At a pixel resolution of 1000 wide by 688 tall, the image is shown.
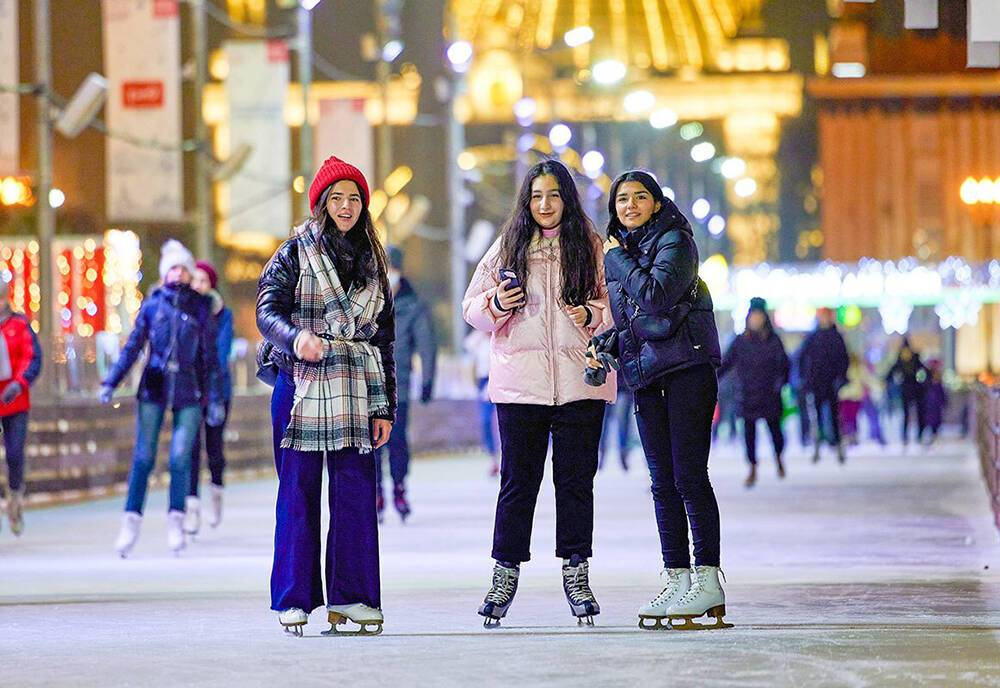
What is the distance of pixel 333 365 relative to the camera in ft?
32.1

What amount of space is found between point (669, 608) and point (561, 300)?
138 cm

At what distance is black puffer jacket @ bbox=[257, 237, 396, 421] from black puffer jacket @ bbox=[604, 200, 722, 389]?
97 cm

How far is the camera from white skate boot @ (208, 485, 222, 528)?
1773 cm

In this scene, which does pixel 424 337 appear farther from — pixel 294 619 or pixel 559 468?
pixel 294 619

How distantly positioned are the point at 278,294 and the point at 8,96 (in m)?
12.3

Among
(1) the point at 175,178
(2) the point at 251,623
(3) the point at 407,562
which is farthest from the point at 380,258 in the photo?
(1) the point at 175,178

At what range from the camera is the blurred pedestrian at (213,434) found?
16281 mm

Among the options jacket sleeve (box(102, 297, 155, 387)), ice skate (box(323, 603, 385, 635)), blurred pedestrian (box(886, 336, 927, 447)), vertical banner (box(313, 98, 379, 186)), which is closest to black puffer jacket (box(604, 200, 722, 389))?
ice skate (box(323, 603, 385, 635))

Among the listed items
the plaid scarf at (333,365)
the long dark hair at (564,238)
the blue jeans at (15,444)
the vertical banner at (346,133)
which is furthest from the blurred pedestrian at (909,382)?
the plaid scarf at (333,365)

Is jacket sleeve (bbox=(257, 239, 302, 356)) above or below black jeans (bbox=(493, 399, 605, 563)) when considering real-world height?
above

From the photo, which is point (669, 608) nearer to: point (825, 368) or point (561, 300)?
point (561, 300)

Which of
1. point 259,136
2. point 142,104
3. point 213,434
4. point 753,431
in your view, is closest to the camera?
point 213,434

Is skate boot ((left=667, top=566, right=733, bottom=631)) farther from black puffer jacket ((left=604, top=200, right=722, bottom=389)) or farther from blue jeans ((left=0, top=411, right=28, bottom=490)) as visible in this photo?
blue jeans ((left=0, top=411, right=28, bottom=490))

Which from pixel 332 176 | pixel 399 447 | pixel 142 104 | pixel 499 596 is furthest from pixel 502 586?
pixel 142 104
